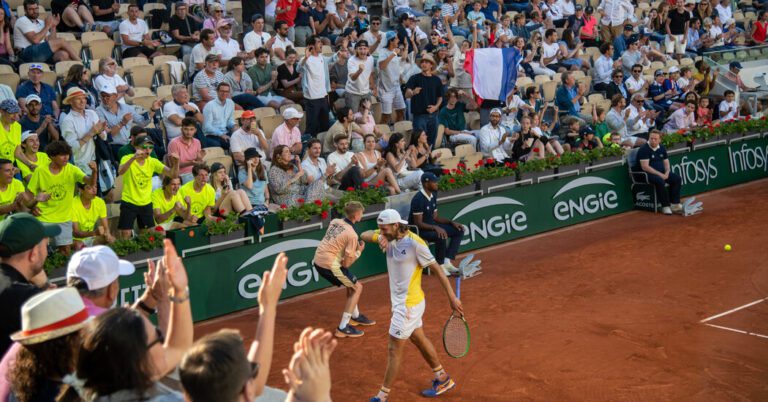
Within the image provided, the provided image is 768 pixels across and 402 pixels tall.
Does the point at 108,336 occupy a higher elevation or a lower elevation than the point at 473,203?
higher

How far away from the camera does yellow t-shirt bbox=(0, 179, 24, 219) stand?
1219 centimetres

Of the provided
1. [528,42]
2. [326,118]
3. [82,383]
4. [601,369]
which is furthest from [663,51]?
[82,383]

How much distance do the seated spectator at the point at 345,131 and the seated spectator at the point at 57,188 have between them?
5.56 meters

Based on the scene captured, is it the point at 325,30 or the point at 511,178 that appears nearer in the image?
the point at 511,178

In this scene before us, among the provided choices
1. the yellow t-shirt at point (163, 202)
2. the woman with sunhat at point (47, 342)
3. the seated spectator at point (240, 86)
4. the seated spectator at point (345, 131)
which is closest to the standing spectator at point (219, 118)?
the seated spectator at point (240, 86)

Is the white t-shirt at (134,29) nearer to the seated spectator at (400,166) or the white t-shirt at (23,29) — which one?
the white t-shirt at (23,29)

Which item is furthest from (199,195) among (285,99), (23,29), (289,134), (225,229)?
(23,29)

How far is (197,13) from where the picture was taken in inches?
770

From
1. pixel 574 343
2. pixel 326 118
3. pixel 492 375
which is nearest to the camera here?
pixel 492 375

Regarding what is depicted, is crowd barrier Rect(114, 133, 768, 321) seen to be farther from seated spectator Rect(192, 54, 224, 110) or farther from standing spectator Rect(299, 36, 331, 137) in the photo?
seated spectator Rect(192, 54, 224, 110)

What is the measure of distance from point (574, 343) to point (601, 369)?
95 cm

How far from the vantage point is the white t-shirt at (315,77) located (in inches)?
715

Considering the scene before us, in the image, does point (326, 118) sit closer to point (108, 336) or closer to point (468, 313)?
point (468, 313)

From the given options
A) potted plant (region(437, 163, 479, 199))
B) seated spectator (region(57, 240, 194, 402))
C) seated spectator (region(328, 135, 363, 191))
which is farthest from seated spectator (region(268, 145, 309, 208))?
seated spectator (region(57, 240, 194, 402))
